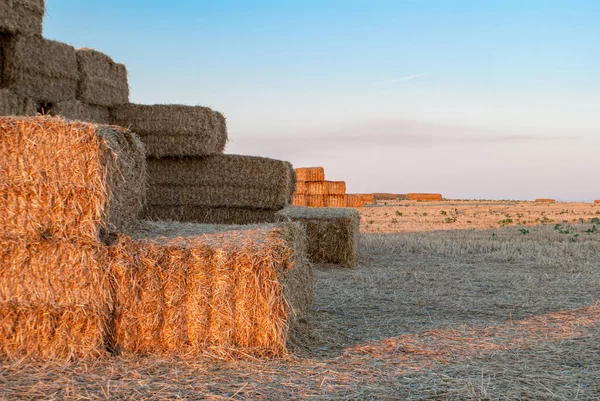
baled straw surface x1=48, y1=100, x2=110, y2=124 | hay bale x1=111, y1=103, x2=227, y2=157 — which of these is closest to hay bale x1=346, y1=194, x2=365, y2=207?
hay bale x1=111, y1=103, x2=227, y2=157

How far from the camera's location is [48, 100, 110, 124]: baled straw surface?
9.06 metres

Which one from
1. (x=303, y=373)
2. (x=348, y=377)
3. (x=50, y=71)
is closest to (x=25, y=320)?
(x=303, y=373)

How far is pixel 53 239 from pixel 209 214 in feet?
19.2

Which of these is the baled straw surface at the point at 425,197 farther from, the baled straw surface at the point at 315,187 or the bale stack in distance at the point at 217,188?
the bale stack in distance at the point at 217,188

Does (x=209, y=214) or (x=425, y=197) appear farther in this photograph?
(x=425, y=197)

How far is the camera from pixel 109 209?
5.24m

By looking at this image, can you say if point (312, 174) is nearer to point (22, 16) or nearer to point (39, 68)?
point (39, 68)

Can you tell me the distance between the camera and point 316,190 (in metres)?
27.5

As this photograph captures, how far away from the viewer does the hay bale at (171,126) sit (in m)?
10.1

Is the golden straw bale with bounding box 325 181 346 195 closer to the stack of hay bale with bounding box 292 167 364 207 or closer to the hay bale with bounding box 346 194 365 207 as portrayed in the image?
the stack of hay bale with bounding box 292 167 364 207

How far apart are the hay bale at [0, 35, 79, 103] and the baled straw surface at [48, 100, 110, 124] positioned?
12cm

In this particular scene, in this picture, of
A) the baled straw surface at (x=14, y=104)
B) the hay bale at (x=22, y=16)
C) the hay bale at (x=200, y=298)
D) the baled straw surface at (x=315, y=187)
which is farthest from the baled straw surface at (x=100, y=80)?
the baled straw surface at (x=315, y=187)

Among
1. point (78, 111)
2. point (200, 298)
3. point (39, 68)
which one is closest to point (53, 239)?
point (200, 298)

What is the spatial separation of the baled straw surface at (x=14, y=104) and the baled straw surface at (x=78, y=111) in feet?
1.37
